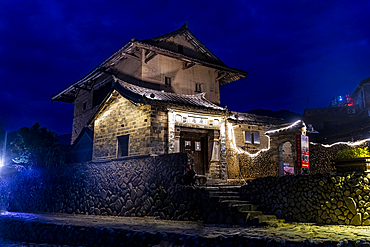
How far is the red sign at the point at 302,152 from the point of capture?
1371 centimetres

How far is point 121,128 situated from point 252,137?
31.8ft

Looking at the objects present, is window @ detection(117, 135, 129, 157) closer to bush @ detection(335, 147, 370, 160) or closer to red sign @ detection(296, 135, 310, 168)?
red sign @ detection(296, 135, 310, 168)

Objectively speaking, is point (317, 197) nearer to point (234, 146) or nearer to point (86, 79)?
point (234, 146)

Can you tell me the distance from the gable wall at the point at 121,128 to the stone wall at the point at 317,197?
645 centimetres

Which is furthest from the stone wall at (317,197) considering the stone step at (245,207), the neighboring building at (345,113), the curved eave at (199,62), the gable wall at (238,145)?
the neighboring building at (345,113)

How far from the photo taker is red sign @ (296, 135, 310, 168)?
13.7 m

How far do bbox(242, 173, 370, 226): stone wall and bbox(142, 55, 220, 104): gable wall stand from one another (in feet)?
38.4

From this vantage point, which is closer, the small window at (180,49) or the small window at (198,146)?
the small window at (198,146)

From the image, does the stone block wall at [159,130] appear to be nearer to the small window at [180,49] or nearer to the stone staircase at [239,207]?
the stone staircase at [239,207]

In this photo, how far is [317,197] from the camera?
9.09 meters

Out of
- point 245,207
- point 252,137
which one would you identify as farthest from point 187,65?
point 245,207

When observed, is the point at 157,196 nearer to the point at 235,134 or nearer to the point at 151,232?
the point at 151,232

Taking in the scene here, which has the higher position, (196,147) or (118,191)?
(196,147)

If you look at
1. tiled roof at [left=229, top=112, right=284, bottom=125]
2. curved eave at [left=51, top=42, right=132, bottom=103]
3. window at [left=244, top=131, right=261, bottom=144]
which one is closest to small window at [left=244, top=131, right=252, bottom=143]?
window at [left=244, top=131, right=261, bottom=144]
